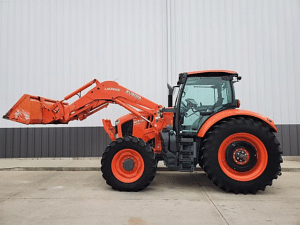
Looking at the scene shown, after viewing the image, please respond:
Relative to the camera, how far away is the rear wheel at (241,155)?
3.67m

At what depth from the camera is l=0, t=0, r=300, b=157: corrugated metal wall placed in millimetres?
7688

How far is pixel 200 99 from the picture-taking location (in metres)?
4.23

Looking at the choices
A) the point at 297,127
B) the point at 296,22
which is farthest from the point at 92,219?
the point at 296,22

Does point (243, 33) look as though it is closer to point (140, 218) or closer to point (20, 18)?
point (140, 218)

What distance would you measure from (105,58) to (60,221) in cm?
609

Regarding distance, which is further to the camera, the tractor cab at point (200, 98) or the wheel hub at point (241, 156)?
the tractor cab at point (200, 98)

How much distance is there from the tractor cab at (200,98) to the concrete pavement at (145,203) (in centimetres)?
121

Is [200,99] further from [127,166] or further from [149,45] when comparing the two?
[149,45]

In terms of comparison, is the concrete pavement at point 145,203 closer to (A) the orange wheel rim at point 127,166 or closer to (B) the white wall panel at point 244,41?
(A) the orange wheel rim at point 127,166

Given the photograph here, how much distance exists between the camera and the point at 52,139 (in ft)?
24.7

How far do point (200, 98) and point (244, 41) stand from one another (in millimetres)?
4906

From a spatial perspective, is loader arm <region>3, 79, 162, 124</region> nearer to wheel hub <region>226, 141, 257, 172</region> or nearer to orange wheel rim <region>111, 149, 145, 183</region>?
orange wheel rim <region>111, 149, 145, 183</region>

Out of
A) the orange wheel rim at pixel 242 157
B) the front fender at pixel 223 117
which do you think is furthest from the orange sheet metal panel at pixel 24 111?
the orange wheel rim at pixel 242 157

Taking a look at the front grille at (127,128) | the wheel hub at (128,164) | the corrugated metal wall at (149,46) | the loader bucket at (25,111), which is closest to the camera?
the wheel hub at (128,164)
